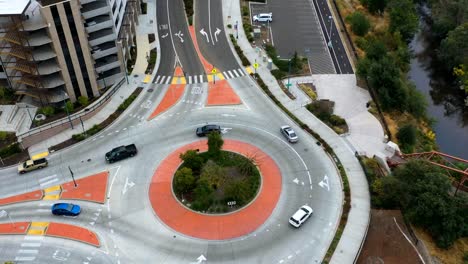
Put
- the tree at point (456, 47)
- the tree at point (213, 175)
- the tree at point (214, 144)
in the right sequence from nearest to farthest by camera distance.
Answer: the tree at point (213, 175)
the tree at point (214, 144)
the tree at point (456, 47)

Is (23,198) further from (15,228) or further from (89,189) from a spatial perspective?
(89,189)

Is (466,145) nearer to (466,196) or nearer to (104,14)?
(466,196)

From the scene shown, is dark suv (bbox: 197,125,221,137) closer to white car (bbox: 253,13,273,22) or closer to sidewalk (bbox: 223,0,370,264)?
sidewalk (bbox: 223,0,370,264)

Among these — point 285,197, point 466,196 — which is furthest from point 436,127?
point 285,197

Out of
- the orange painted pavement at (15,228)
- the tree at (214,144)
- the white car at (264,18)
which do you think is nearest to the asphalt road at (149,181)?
the orange painted pavement at (15,228)

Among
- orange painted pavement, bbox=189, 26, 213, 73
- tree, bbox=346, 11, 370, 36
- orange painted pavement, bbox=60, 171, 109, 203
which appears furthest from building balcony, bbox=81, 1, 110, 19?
tree, bbox=346, 11, 370, 36

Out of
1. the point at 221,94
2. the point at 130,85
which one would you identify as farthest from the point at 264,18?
the point at 130,85

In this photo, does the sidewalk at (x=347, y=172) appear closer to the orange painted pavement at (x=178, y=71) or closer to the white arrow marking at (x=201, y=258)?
the orange painted pavement at (x=178, y=71)
